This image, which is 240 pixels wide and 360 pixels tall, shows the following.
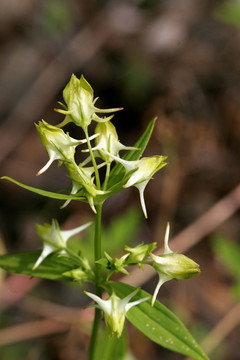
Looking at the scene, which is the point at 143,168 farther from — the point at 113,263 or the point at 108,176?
the point at 113,263

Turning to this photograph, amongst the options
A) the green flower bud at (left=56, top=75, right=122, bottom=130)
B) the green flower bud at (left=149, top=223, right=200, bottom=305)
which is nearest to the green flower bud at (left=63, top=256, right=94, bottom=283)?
the green flower bud at (left=149, top=223, right=200, bottom=305)

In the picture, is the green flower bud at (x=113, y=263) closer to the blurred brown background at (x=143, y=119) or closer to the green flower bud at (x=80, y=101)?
the green flower bud at (x=80, y=101)

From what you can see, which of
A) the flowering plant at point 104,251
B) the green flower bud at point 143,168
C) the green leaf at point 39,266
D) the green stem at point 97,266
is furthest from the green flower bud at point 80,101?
the green leaf at point 39,266

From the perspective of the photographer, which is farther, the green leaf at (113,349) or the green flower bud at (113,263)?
the green leaf at (113,349)

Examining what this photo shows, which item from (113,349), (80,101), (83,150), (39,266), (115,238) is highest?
(80,101)

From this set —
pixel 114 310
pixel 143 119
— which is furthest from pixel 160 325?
pixel 143 119

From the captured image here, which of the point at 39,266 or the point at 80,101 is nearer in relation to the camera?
the point at 80,101
